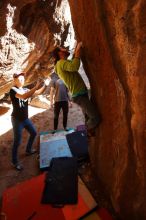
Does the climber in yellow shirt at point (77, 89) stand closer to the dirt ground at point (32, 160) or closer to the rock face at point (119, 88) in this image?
the rock face at point (119, 88)

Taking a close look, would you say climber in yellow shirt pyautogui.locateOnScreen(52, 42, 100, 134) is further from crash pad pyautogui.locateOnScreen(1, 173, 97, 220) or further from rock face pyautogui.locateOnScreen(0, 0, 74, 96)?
rock face pyautogui.locateOnScreen(0, 0, 74, 96)

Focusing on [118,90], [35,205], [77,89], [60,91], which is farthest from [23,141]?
[118,90]

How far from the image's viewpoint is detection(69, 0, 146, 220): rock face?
272 cm

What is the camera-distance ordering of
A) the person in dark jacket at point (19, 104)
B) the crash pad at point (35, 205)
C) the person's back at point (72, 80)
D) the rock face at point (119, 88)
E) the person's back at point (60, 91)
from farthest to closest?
the person's back at point (60, 91)
the person in dark jacket at point (19, 104)
the person's back at point (72, 80)
the crash pad at point (35, 205)
the rock face at point (119, 88)

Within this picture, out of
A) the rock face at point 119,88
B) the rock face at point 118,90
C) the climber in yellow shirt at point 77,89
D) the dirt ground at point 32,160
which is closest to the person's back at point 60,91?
the dirt ground at point 32,160

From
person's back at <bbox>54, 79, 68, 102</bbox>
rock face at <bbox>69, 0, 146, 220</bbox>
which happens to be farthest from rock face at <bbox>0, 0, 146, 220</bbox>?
person's back at <bbox>54, 79, 68, 102</bbox>

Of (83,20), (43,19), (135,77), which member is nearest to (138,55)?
(135,77)

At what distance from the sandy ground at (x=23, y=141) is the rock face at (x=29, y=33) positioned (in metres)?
1.46

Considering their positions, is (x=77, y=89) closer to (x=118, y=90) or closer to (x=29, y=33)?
(x=118, y=90)

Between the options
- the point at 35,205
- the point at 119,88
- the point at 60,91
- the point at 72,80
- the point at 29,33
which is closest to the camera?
the point at 119,88

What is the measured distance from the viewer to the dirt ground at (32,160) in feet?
16.4

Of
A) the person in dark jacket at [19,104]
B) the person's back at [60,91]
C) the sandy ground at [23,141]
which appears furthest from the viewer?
the person's back at [60,91]

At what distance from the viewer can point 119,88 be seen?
3.42 meters

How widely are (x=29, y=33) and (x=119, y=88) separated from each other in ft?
20.7
